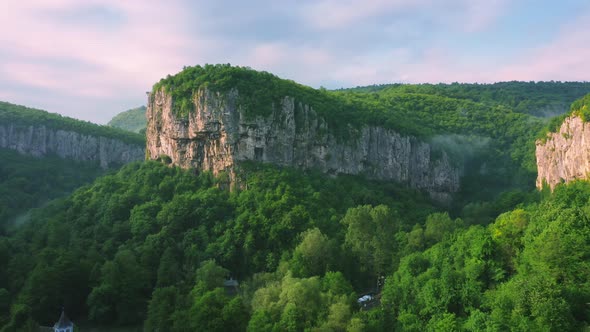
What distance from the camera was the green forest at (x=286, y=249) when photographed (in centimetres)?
3136

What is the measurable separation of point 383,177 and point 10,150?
66.9 metres

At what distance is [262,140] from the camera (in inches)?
2426

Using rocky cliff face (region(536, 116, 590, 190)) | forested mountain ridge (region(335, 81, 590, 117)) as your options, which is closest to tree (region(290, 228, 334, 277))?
rocky cliff face (region(536, 116, 590, 190))

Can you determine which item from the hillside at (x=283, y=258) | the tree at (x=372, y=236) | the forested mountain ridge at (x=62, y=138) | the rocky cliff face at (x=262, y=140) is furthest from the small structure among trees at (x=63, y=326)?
the forested mountain ridge at (x=62, y=138)

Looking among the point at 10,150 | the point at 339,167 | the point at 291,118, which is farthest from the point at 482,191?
the point at 10,150

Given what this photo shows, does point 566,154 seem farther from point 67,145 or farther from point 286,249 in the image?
point 67,145

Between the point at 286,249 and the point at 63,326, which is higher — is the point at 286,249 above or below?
above

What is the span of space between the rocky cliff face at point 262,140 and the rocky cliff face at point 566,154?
2035cm

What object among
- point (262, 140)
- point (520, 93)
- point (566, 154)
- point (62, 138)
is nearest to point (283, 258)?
point (262, 140)

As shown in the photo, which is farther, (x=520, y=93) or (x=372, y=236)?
(x=520, y=93)

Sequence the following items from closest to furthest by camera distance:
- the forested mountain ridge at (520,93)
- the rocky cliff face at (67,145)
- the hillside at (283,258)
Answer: the hillside at (283,258), the rocky cliff face at (67,145), the forested mountain ridge at (520,93)

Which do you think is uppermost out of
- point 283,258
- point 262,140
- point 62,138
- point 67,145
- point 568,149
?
point 62,138

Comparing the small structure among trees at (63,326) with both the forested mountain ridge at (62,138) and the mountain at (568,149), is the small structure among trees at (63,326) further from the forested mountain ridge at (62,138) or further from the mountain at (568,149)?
the forested mountain ridge at (62,138)

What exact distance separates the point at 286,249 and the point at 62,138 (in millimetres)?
65916
